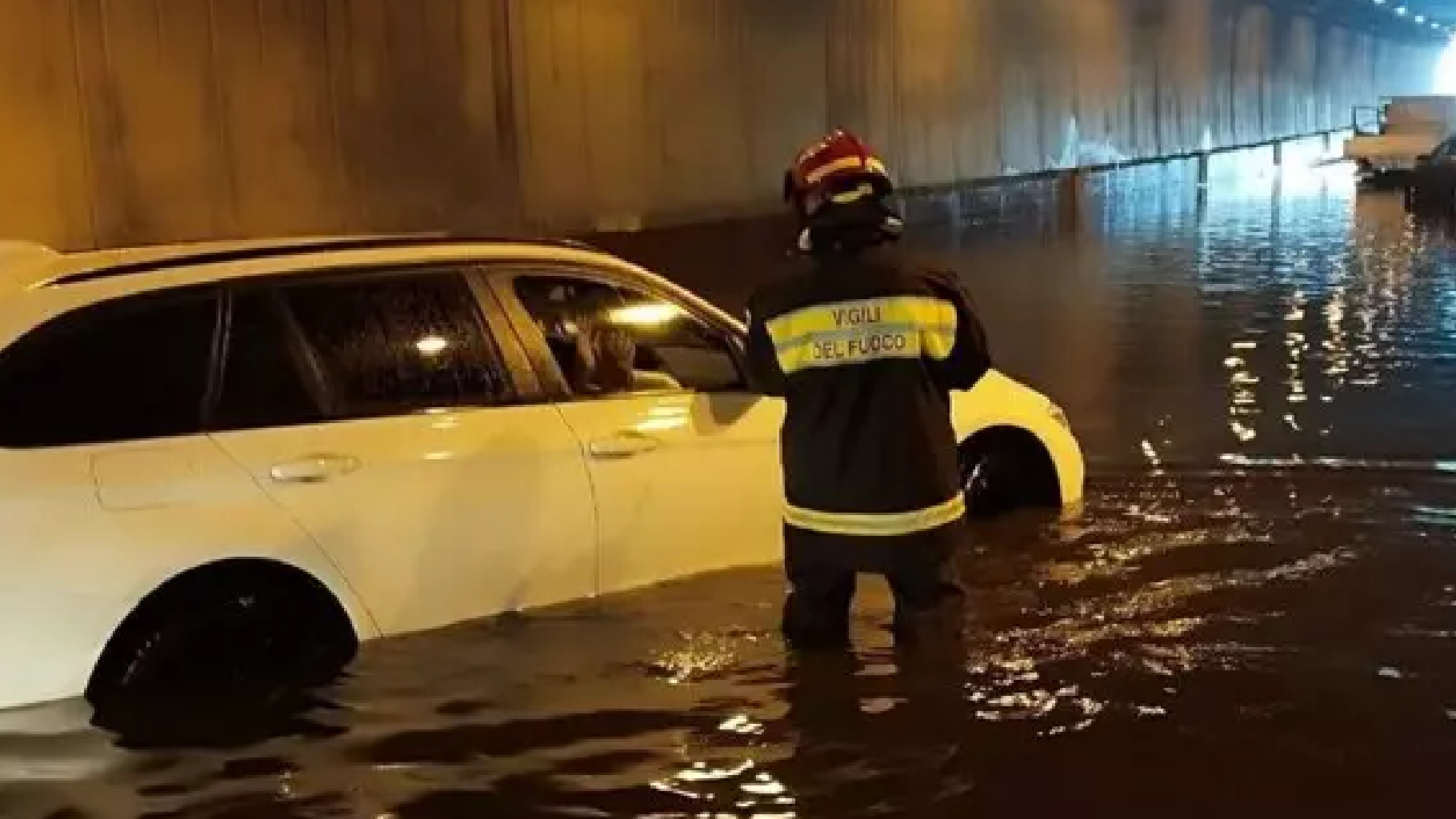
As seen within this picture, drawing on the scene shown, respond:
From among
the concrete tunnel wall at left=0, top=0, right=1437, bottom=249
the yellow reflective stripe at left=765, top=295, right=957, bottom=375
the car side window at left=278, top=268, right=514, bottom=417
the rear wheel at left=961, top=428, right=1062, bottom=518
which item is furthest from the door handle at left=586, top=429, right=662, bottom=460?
the concrete tunnel wall at left=0, top=0, right=1437, bottom=249

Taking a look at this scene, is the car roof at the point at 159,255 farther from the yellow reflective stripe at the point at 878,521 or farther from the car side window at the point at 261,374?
the yellow reflective stripe at the point at 878,521

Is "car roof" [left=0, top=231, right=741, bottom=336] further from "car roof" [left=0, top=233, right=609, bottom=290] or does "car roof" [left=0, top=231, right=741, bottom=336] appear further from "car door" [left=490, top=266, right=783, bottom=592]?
"car door" [left=490, top=266, right=783, bottom=592]

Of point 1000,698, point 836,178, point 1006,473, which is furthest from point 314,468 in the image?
point 1006,473

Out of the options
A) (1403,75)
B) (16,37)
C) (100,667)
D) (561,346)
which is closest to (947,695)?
(561,346)

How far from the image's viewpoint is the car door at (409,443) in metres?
5.50

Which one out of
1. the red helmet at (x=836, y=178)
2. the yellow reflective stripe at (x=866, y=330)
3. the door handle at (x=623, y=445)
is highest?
the red helmet at (x=836, y=178)

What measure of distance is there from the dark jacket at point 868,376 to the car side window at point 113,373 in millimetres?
1638

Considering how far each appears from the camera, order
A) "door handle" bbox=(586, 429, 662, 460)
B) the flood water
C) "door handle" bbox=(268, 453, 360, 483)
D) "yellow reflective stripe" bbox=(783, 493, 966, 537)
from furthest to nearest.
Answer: "door handle" bbox=(586, 429, 662, 460) < "door handle" bbox=(268, 453, 360, 483) < "yellow reflective stripe" bbox=(783, 493, 966, 537) < the flood water

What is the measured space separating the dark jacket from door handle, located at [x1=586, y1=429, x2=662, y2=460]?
996mm

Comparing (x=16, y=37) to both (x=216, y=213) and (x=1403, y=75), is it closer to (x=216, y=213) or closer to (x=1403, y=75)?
(x=216, y=213)

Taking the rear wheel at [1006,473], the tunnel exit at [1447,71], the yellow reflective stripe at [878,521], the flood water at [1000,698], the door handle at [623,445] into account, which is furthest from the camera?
the tunnel exit at [1447,71]

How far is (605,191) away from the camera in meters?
20.5

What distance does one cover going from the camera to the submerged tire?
5.21 metres

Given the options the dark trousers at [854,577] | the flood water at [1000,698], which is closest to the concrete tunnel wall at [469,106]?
the flood water at [1000,698]
